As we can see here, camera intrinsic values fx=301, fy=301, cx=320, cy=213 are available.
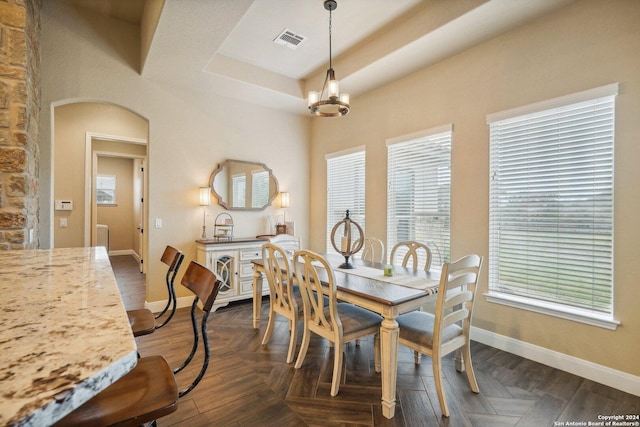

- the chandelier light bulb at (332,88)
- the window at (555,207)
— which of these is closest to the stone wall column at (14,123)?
the chandelier light bulb at (332,88)

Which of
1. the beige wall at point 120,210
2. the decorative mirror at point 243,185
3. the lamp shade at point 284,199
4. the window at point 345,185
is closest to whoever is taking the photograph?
the decorative mirror at point 243,185

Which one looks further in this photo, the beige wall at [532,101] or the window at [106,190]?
the window at [106,190]

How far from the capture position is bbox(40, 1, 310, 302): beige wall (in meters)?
3.18

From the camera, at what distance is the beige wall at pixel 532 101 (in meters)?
2.19

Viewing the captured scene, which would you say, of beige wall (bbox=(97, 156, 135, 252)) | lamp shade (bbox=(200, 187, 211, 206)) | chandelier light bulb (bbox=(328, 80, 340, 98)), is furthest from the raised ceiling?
beige wall (bbox=(97, 156, 135, 252))

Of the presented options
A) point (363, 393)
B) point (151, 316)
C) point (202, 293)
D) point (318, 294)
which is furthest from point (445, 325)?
point (151, 316)

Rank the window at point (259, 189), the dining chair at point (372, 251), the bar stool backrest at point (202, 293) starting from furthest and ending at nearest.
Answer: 1. the window at point (259, 189)
2. the dining chair at point (372, 251)
3. the bar stool backrest at point (202, 293)

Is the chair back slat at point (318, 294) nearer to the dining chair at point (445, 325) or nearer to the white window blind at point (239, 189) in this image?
the dining chair at point (445, 325)

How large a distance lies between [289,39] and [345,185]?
2123 millimetres

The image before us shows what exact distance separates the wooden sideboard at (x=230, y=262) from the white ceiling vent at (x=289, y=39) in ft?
8.16

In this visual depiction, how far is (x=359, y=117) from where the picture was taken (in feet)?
14.3

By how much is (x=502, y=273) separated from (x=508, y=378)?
948mm

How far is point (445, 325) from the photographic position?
78.5 inches

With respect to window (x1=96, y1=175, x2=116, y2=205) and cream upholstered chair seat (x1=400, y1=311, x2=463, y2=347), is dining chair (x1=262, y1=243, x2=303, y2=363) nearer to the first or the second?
cream upholstered chair seat (x1=400, y1=311, x2=463, y2=347)
